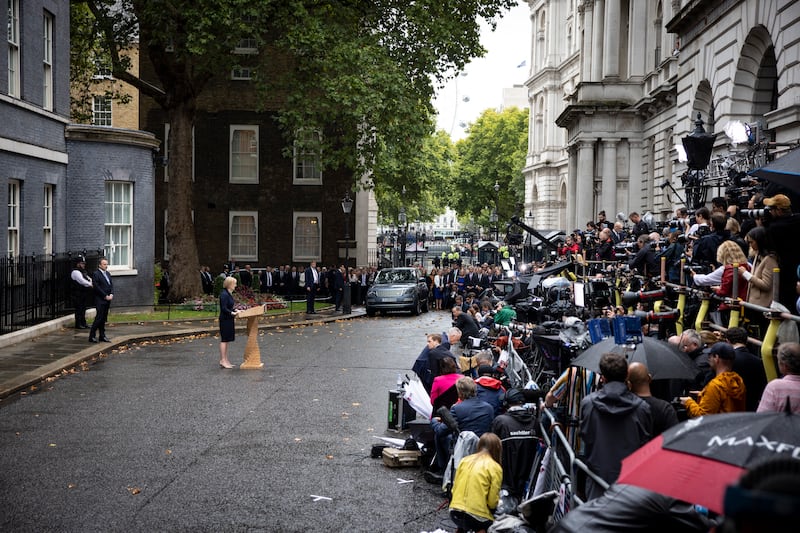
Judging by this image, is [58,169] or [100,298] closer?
[100,298]

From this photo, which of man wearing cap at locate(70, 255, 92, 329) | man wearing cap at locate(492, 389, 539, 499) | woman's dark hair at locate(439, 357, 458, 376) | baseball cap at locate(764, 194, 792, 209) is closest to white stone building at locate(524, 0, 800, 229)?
baseball cap at locate(764, 194, 792, 209)

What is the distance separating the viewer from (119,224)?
29.1m

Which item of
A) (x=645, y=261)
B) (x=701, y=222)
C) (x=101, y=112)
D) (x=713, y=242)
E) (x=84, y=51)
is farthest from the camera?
(x=101, y=112)

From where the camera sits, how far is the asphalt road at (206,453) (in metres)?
8.98

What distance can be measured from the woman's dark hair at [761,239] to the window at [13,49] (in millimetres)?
19586

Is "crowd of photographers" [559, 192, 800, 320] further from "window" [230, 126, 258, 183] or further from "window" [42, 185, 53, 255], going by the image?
"window" [230, 126, 258, 183]

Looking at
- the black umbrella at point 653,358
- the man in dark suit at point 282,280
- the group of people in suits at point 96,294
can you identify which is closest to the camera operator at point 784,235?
the black umbrella at point 653,358

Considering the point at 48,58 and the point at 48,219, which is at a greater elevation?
the point at 48,58

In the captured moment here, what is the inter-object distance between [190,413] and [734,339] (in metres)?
8.40

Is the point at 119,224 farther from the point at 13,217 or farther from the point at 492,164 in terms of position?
the point at 492,164

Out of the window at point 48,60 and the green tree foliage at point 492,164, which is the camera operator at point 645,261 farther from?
the green tree foliage at point 492,164

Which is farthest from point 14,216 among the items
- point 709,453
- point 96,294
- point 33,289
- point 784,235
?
point 709,453

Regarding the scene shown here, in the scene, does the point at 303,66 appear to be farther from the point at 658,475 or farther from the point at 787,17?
the point at 658,475

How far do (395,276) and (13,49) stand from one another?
18759 mm
